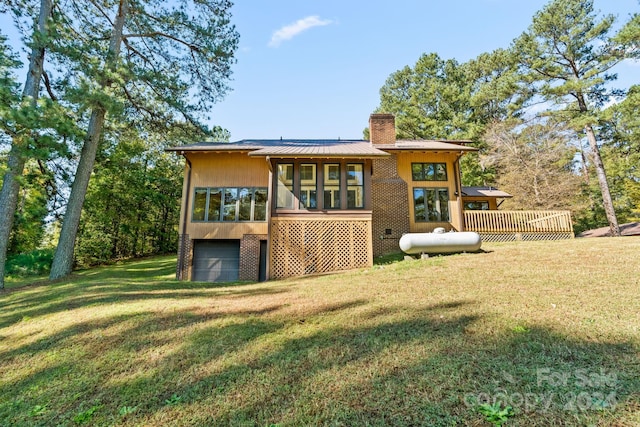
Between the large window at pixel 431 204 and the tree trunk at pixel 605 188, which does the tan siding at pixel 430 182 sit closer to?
the large window at pixel 431 204

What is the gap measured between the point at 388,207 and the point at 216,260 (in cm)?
768

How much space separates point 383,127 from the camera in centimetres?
1369

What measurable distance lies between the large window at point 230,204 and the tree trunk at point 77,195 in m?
4.14

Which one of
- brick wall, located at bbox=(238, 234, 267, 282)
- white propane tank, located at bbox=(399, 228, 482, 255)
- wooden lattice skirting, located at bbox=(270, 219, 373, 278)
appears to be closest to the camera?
white propane tank, located at bbox=(399, 228, 482, 255)

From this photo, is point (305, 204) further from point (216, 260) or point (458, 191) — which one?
point (458, 191)

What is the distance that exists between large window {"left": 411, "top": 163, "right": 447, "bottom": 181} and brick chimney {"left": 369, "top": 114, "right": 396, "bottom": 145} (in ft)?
5.61

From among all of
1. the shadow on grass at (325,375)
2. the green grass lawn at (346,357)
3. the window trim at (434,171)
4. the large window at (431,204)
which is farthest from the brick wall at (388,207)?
the shadow on grass at (325,375)

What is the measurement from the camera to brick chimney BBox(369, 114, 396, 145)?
44.8 feet

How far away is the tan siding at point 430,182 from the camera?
12.9 meters

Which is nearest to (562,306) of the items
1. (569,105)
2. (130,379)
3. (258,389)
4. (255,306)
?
(258,389)

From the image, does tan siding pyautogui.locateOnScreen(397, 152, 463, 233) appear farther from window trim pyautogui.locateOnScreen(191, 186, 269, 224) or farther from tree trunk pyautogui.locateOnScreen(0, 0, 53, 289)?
tree trunk pyautogui.locateOnScreen(0, 0, 53, 289)

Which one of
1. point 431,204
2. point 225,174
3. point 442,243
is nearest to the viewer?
point 442,243

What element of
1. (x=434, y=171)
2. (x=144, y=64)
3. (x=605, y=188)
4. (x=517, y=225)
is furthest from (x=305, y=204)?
(x=605, y=188)

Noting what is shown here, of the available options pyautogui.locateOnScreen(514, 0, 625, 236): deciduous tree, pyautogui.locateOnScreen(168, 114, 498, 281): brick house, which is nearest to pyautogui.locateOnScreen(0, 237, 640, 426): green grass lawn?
pyautogui.locateOnScreen(168, 114, 498, 281): brick house
